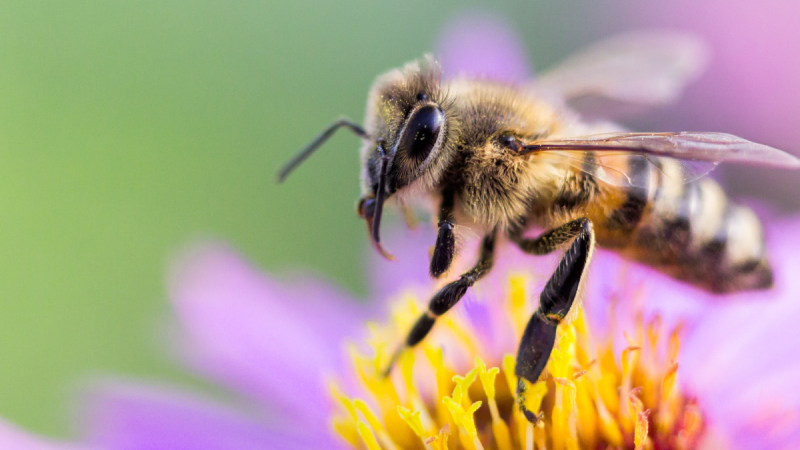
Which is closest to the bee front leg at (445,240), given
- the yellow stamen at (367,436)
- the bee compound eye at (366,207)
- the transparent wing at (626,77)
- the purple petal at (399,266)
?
the bee compound eye at (366,207)

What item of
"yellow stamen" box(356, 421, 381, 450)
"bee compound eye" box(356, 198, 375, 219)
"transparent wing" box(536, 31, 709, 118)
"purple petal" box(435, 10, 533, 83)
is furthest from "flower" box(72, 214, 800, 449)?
"purple petal" box(435, 10, 533, 83)

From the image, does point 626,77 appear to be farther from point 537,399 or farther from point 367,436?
point 367,436

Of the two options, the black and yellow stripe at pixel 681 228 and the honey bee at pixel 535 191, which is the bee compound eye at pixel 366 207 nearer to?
the honey bee at pixel 535 191

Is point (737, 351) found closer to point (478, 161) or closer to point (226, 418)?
point (478, 161)

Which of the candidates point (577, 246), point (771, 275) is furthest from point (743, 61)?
point (577, 246)

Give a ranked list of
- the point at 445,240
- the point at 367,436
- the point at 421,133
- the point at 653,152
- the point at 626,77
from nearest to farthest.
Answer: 1. the point at 653,152
2. the point at 421,133
3. the point at 445,240
4. the point at 367,436
5. the point at 626,77

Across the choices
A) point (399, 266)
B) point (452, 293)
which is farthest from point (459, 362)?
point (399, 266)
